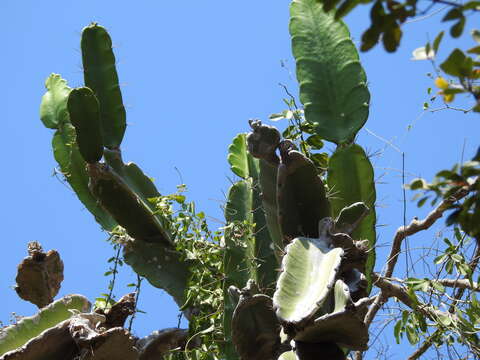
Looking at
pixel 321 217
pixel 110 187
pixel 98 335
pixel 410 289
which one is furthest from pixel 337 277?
pixel 110 187

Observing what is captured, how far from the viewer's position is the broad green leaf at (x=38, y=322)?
13.3ft

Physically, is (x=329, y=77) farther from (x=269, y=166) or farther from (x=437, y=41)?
(x=437, y=41)

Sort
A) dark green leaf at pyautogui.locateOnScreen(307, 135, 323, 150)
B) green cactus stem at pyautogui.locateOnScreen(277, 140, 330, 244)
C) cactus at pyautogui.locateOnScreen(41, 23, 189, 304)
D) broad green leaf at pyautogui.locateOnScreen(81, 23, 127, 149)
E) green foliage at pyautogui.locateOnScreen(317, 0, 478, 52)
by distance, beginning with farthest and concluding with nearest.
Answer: broad green leaf at pyautogui.locateOnScreen(81, 23, 127, 149) → dark green leaf at pyautogui.locateOnScreen(307, 135, 323, 150) → cactus at pyautogui.locateOnScreen(41, 23, 189, 304) → green cactus stem at pyautogui.locateOnScreen(277, 140, 330, 244) → green foliage at pyautogui.locateOnScreen(317, 0, 478, 52)

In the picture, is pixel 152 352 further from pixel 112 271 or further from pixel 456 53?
pixel 456 53

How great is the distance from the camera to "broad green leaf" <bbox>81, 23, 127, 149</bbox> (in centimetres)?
454

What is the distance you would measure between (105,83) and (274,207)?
1230mm

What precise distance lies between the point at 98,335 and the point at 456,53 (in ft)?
7.47

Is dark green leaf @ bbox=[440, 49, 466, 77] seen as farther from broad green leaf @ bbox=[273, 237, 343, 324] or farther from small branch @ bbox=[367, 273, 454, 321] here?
small branch @ bbox=[367, 273, 454, 321]

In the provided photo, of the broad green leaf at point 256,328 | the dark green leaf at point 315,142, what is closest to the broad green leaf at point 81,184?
the dark green leaf at point 315,142

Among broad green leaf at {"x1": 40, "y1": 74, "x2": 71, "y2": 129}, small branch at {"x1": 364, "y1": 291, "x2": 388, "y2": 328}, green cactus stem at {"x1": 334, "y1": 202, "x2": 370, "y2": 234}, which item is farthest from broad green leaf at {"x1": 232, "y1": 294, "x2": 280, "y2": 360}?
broad green leaf at {"x1": 40, "y1": 74, "x2": 71, "y2": 129}

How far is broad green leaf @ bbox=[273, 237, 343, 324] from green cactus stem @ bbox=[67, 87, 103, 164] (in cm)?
126

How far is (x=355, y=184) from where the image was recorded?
3930 millimetres

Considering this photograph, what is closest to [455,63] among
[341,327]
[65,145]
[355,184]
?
[341,327]

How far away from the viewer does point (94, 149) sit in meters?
4.27
